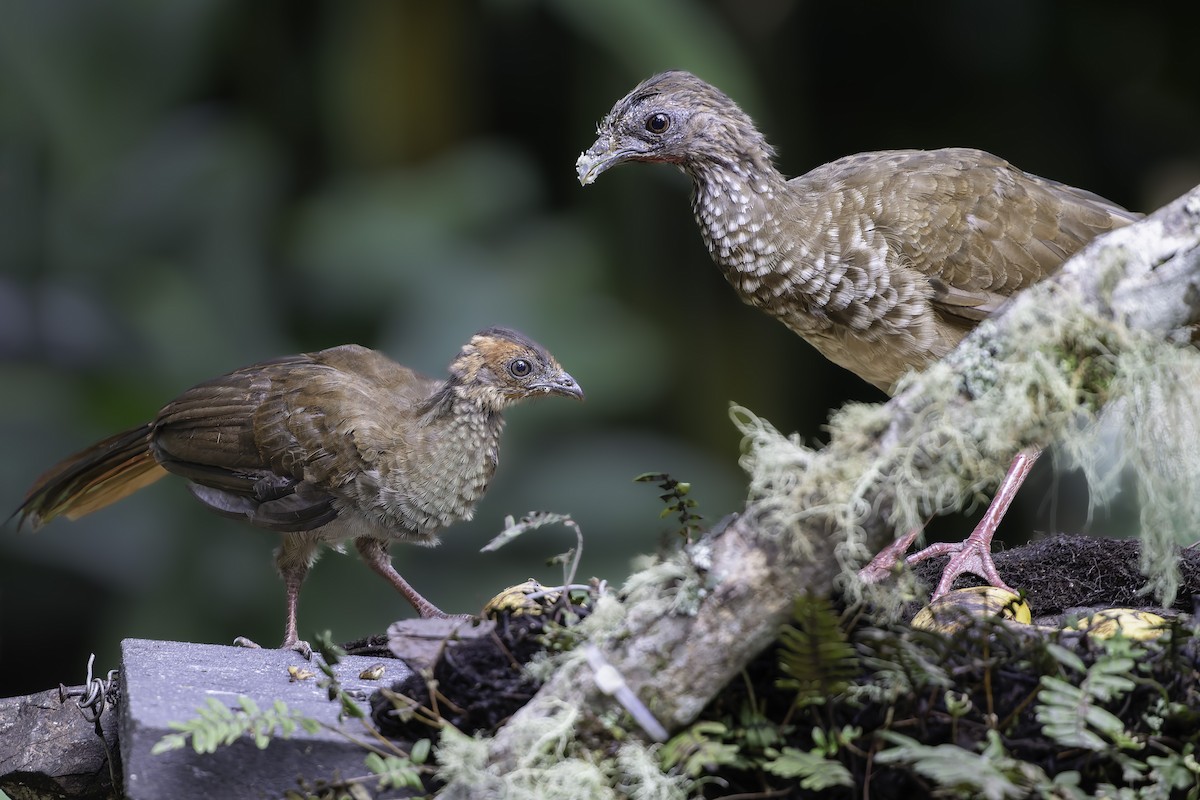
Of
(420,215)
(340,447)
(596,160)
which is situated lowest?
(340,447)

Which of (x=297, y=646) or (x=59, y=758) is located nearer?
(x=59, y=758)

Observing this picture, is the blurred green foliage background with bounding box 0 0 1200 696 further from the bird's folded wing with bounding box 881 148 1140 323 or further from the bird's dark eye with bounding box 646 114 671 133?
the bird's dark eye with bounding box 646 114 671 133

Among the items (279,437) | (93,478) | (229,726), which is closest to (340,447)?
(279,437)

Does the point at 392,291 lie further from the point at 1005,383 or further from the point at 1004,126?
the point at 1005,383

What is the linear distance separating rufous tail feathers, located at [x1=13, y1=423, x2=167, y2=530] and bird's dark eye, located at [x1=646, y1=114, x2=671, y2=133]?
59.5 inches

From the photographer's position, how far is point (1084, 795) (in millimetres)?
1793

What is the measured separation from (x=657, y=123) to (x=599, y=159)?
0.17 m

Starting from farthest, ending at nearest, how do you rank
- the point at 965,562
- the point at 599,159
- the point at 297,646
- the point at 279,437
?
1. the point at 599,159
2. the point at 279,437
3. the point at 297,646
4. the point at 965,562

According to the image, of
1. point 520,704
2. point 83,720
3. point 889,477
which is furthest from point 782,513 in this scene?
point 83,720

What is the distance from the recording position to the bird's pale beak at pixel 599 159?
347cm

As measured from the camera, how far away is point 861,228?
11.1 ft

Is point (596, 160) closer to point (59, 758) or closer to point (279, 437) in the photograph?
point (279, 437)

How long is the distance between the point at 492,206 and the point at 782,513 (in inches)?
135

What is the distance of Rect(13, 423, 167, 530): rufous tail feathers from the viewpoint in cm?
361
